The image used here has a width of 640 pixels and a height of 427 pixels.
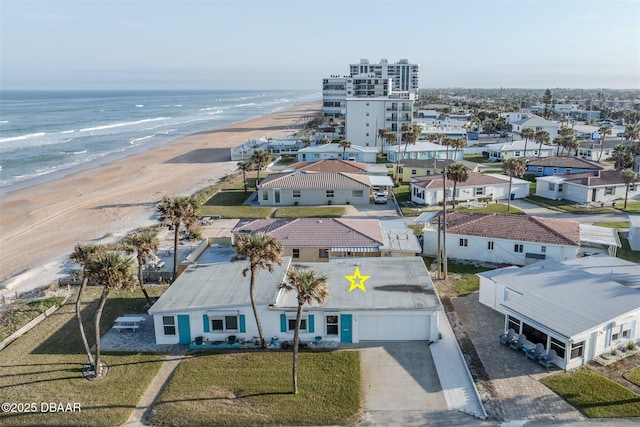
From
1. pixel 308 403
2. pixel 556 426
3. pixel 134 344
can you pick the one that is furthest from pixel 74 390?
pixel 556 426

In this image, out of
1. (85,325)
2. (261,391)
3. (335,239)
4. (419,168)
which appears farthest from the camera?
(419,168)

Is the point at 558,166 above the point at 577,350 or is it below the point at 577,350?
above

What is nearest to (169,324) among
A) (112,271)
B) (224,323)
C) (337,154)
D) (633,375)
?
(224,323)

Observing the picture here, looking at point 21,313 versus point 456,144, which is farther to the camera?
point 456,144

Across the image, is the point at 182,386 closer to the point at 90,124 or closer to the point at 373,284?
the point at 373,284

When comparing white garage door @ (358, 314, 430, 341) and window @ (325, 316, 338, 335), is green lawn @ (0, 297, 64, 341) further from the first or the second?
white garage door @ (358, 314, 430, 341)

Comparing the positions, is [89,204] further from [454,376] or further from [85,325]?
[454,376]

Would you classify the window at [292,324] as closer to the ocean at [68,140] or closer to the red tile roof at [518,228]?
the red tile roof at [518,228]
